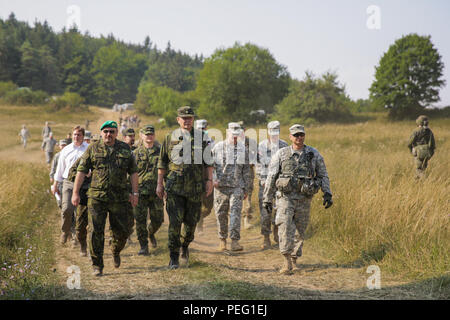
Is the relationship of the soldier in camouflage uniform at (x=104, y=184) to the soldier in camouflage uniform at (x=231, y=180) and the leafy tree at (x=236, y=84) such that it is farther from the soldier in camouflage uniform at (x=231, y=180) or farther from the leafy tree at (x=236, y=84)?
the leafy tree at (x=236, y=84)

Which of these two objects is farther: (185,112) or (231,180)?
(231,180)

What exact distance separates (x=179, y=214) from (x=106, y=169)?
1230 millimetres

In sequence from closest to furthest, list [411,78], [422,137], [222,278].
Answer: [222,278] < [422,137] < [411,78]

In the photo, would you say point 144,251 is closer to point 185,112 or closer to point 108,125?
point 108,125

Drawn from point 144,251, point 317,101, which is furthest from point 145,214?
point 317,101

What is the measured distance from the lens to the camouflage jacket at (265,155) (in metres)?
6.87

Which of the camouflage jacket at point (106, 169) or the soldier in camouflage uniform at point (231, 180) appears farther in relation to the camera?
the soldier in camouflage uniform at point (231, 180)

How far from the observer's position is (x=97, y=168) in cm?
489

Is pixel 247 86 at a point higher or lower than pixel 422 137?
higher

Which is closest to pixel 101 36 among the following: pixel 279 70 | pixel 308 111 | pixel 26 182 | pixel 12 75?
pixel 12 75

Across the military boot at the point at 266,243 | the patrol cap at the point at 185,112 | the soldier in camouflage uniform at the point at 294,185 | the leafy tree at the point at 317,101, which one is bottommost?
the military boot at the point at 266,243

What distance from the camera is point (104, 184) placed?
484cm

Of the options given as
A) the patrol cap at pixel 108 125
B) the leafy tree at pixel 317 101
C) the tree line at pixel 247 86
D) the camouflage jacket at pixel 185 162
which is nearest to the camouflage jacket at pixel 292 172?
the camouflage jacket at pixel 185 162
